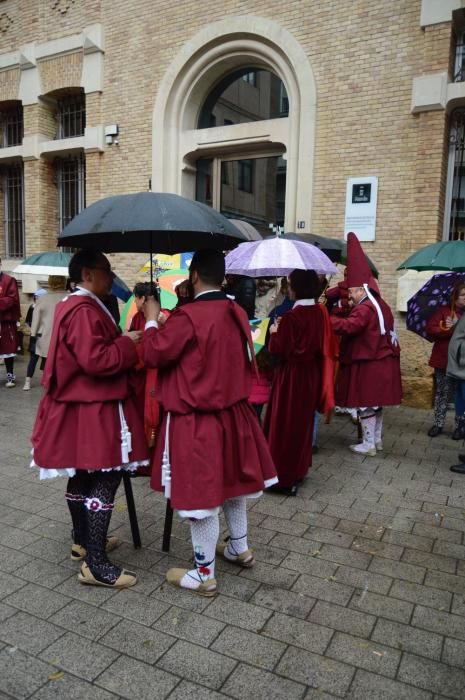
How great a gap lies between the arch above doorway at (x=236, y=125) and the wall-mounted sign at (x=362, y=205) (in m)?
0.68

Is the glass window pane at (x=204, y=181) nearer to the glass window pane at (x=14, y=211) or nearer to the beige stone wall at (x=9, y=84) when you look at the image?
the beige stone wall at (x=9, y=84)

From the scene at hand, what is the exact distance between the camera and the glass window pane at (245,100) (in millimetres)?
9953

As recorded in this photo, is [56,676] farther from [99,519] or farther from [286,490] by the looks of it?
[286,490]

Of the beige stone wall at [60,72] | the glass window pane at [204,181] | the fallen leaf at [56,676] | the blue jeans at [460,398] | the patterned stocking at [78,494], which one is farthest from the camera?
the beige stone wall at [60,72]

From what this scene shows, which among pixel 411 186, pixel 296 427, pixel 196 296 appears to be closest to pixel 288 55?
pixel 411 186

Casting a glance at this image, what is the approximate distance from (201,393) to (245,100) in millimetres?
9117

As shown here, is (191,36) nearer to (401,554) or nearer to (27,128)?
(27,128)

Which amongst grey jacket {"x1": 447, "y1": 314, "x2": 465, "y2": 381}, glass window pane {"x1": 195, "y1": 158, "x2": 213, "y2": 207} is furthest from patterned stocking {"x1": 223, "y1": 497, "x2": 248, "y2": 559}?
glass window pane {"x1": 195, "y1": 158, "x2": 213, "y2": 207}

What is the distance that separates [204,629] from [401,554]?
156 centimetres

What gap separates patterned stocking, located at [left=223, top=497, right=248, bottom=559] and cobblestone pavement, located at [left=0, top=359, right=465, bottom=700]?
0.14 m

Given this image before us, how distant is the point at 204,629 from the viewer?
288 centimetres

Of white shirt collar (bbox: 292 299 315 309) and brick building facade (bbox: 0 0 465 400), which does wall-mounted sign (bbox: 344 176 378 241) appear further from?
white shirt collar (bbox: 292 299 315 309)

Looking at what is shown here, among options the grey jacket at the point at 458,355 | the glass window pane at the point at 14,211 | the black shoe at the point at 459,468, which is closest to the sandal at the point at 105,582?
the black shoe at the point at 459,468

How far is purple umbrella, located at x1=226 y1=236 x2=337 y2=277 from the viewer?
426 centimetres
